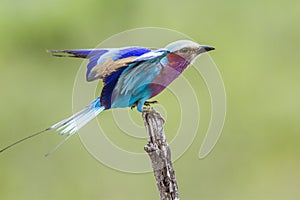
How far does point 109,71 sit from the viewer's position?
93 centimetres

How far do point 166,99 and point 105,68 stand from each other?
5.64 ft

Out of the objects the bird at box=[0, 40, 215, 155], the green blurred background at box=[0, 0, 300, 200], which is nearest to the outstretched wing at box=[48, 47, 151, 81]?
the bird at box=[0, 40, 215, 155]

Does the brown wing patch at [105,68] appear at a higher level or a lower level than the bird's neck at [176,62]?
higher

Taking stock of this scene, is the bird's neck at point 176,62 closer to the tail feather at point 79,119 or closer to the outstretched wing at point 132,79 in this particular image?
the outstretched wing at point 132,79

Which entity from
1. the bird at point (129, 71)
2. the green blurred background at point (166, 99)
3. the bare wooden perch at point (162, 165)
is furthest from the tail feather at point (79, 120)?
the green blurred background at point (166, 99)

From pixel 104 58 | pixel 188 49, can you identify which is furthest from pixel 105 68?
pixel 188 49

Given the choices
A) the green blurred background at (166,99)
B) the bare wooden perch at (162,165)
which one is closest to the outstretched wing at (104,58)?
the bare wooden perch at (162,165)

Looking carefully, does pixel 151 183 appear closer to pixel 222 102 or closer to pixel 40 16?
pixel 40 16

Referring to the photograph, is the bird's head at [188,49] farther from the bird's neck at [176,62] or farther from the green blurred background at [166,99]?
the green blurred background at [166,99]

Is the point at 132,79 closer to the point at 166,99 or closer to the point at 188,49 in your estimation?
the point at 188,49

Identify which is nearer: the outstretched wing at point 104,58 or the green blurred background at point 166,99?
the outstretched wing at point 104,58

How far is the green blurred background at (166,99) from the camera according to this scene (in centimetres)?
268

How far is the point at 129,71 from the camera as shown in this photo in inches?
37.3

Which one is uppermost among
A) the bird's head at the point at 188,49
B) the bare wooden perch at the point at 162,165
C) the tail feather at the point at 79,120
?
the bird's head at the point at 188,49
